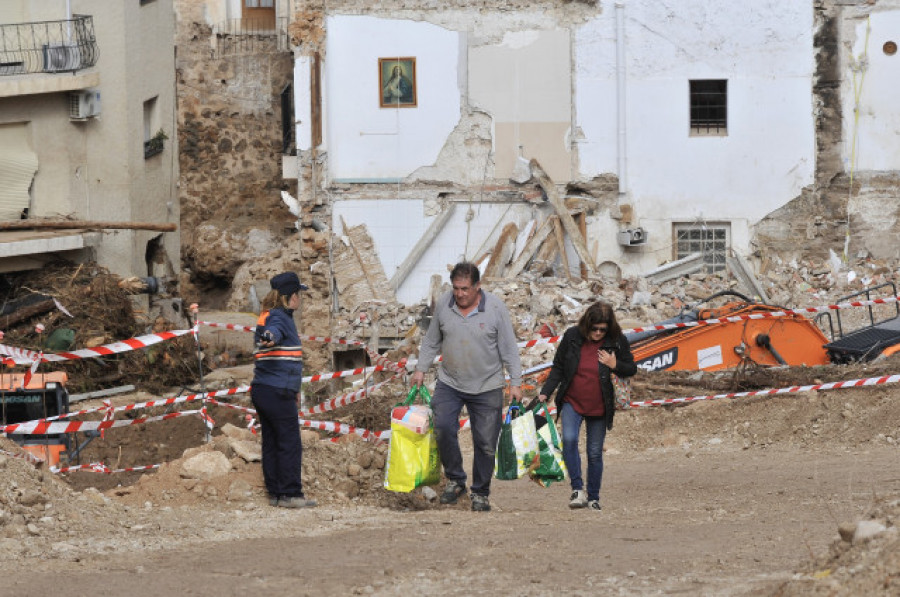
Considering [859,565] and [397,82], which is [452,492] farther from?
[397,82]

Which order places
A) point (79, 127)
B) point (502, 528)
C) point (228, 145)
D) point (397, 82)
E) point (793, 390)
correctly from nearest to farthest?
point (502, 528)
point (793, 390)
point (397, 82)
point (79, 127)
point (228, 145)

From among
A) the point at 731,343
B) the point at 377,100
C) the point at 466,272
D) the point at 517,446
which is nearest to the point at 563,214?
the point at 377,100

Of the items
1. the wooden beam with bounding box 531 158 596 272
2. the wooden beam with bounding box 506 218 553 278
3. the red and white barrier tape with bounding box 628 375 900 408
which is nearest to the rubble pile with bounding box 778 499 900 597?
the red and white barrier tape with bounding box 628 375 900 408

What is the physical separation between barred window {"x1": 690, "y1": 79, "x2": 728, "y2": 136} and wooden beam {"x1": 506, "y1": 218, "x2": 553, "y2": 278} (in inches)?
123

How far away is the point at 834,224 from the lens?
25094 millimetres

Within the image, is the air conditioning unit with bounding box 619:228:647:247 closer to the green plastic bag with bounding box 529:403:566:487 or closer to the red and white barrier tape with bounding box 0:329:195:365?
the red and white barrier tape with bounding box 0:329:195:365

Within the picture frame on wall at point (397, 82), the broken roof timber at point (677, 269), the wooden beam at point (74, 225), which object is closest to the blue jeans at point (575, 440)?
the broken roof timber at point (677, 269)

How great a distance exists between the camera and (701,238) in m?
25.2

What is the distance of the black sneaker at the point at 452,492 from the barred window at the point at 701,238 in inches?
592

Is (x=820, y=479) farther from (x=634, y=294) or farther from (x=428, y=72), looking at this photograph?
(x=428, y=72)

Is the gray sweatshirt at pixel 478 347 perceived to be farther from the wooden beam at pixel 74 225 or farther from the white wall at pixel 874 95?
the wooden beam at pixel 74 225

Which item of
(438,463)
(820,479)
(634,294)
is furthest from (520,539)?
(634,294)

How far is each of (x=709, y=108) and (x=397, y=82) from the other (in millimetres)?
5518

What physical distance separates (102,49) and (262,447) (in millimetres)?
18679
